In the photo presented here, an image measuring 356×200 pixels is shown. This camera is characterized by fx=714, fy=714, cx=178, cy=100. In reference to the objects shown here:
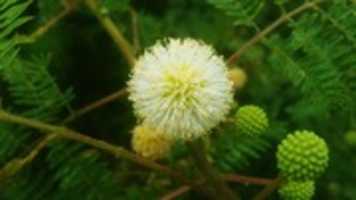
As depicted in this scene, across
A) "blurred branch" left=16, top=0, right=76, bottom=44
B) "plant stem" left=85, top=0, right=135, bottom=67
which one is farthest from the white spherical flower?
"blurred branch" left=16, top=0, right=76, bottom=44

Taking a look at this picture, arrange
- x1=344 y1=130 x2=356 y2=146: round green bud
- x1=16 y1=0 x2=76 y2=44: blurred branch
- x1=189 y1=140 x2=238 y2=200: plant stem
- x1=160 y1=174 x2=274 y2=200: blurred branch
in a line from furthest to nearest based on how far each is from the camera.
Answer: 1. x1=344 y1=130 x2=356 y2=146: round green bud
2. x1=16 y1=0 x2=76 y2=44: blurred branch
3. x1=160 y1=174 x2=274 y2=200: blurred branch
4. x1=189 y1=140 x2=238 y2=200: plant stem

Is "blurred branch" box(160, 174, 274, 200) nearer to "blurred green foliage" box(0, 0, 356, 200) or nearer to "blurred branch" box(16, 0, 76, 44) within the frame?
"blurred green foliage" box(0, 0, 356, 200)

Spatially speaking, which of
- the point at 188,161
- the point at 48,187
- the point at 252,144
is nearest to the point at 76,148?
the point at 48,187

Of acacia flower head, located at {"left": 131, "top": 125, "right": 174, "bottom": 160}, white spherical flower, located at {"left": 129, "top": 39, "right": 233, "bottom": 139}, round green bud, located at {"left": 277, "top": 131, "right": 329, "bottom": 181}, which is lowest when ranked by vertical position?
round green bud, located at {"left": 277, "top": 131, "right": 329, "bottom": 181}

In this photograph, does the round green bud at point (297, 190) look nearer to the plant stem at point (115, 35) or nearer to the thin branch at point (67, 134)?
the thin branch at point (67, 134)

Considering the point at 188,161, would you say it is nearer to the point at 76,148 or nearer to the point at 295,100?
the point at 76,148

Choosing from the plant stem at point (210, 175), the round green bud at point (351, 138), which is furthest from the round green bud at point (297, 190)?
the round green bud at point (351, 138)

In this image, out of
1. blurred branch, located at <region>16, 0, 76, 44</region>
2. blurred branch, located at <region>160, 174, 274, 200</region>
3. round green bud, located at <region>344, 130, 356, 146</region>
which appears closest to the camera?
blurred branch, located at <region>160, 174, 274, 200</region>
